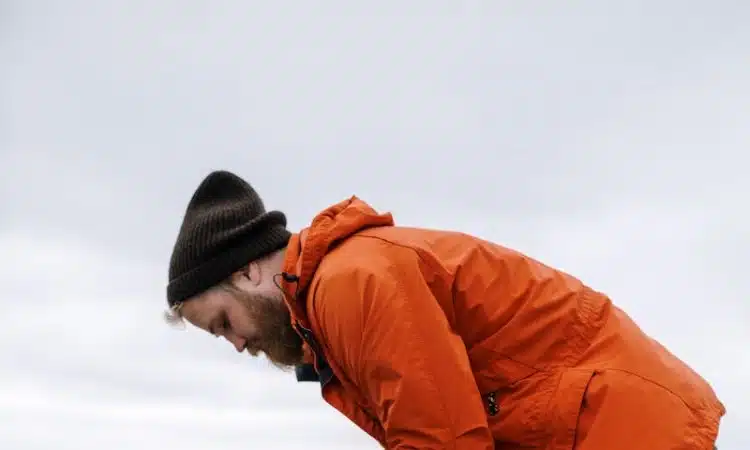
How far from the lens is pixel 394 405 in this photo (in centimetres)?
462

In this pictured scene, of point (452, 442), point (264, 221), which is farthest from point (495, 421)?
point (264, 221)

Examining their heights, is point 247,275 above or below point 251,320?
above

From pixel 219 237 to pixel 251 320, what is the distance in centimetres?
53

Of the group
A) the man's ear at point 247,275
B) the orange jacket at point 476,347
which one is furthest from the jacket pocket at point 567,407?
the man's ear at point 247,275

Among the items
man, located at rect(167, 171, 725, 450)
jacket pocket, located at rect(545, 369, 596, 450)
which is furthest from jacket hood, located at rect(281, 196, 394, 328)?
jacket pocket, located at rect(545, 369, 596, 450)

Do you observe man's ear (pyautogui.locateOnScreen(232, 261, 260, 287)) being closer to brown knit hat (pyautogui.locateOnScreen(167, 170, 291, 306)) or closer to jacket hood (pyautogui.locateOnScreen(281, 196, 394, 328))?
brown knit hat (pyautogui.locateOnScreen(167, 170, 291, 306))

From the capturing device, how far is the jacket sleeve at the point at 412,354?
4.57 meters

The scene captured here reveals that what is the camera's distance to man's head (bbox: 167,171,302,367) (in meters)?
5.75

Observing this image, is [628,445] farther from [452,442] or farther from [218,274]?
[218,274]

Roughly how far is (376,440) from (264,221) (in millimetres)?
1450

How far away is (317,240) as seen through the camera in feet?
16.3

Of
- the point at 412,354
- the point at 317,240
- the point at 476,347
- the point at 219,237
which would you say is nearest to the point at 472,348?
the point at 476,347

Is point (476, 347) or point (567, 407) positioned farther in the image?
point (476, 347)

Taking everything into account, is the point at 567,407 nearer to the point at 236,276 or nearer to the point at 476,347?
the point at 476,347
